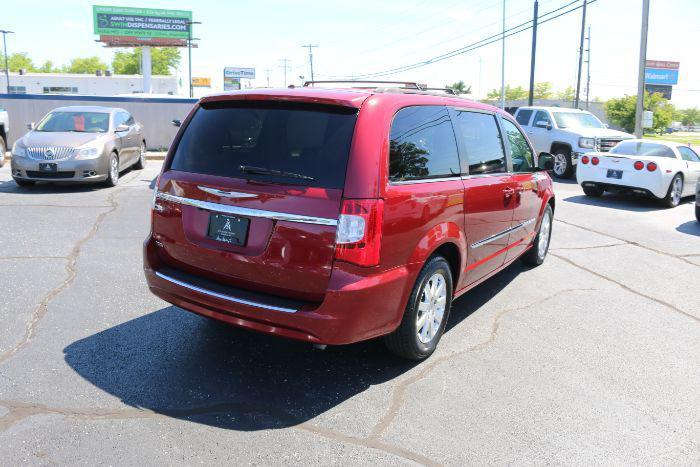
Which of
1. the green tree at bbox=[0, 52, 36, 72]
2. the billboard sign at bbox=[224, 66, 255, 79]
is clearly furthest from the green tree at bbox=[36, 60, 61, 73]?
the billboard sign at bbox=[224, 66, 255, 79]

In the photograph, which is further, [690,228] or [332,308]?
[690,228]

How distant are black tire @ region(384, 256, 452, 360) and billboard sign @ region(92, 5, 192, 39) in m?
66.4

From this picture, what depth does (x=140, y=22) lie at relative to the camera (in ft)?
212

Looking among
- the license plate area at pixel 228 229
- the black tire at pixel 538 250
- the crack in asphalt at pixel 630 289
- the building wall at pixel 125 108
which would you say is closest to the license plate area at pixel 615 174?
the crack in asphalt at pixel 630 289

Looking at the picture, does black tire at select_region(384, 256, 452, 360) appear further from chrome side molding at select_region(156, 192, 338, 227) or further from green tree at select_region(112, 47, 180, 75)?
green tree at select_region(112, 47, 180, 75)

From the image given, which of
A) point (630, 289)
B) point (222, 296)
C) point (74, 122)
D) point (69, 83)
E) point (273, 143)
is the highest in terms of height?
point (69, 83)

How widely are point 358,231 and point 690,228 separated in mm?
8556

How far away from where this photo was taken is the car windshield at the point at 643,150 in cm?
1236

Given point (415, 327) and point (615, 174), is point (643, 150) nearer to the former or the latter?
point (615, 174)

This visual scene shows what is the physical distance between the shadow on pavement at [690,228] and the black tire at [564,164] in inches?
245

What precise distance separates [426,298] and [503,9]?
134 ft

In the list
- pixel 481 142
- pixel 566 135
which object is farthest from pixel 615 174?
pixel 481 142

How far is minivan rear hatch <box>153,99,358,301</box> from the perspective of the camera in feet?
11.0

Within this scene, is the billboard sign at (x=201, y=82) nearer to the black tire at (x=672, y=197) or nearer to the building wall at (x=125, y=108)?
the building wall at (x=125, y=108)
